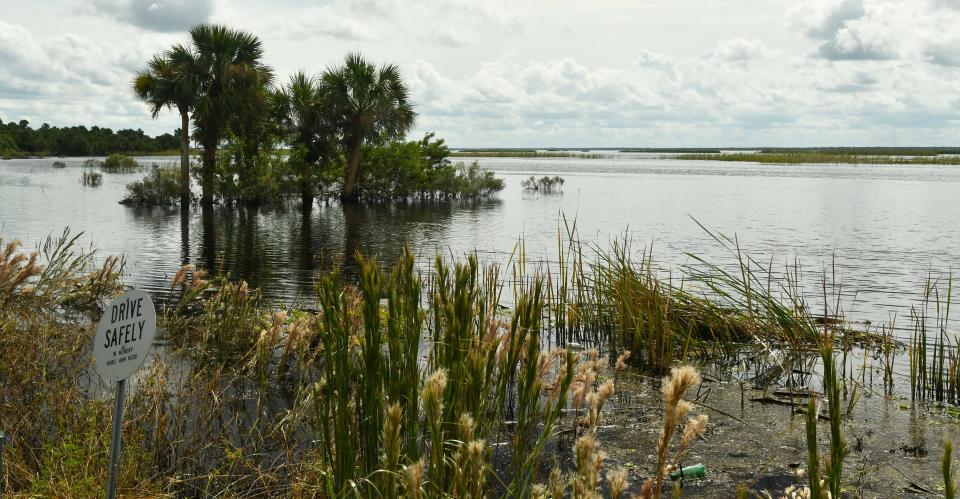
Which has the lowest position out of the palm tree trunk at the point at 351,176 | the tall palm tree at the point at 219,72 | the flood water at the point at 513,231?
the flood water at the point at 513,231

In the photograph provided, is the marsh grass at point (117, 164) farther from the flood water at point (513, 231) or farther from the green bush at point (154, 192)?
the green bush at point (154, 192)

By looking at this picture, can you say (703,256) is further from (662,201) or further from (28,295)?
(662,201)

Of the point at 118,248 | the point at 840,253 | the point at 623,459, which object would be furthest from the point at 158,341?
the point at 840,253

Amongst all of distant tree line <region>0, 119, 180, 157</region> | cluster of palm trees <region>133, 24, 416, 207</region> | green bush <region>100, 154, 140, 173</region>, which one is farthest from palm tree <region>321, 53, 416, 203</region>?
distant tree line <region>0, 119, 180, 157</region>

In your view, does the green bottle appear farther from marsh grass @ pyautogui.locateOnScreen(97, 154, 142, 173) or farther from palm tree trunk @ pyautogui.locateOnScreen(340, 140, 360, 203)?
marsh grass @ pyautogui.locateOnScreen(97, 154, 142, 173)

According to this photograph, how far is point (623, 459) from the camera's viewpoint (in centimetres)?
599

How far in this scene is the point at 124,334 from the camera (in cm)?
339

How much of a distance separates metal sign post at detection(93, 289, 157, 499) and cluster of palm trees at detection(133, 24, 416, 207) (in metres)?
27.7

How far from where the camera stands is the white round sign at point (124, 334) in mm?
3309

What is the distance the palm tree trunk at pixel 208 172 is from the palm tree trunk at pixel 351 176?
19.9ft

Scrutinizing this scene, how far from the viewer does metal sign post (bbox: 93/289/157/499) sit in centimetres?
330

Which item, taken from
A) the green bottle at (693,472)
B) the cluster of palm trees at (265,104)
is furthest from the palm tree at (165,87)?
the green bottle at (693,472)

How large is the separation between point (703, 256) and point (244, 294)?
1442cm

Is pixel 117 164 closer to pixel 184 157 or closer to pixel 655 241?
pixel 184 157
